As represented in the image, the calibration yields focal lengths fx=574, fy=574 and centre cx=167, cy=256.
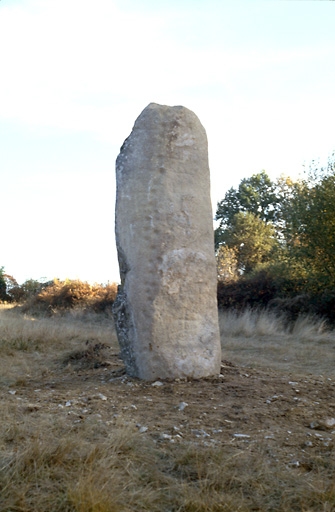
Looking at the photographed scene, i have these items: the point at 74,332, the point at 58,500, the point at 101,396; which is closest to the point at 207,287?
the point at 101,396

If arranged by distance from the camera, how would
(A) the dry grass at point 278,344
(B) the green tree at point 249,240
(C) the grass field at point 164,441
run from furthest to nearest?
(B) the green tree at point 249,240, (A) the dry grass at point 278,344, (C) the grass field at point 164,441

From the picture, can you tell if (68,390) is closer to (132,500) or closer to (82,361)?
(82,361)

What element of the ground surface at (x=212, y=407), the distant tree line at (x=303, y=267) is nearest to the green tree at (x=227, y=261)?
the distant tree line at (x=303, y=267)

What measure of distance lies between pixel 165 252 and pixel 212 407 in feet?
6.33

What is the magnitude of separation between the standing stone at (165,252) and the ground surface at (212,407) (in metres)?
0.37

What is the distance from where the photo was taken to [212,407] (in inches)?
229

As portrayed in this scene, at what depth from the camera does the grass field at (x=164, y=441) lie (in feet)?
11.6

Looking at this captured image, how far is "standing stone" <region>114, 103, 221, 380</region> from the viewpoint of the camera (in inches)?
266

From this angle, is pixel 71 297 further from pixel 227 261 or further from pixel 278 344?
pixel 278 344

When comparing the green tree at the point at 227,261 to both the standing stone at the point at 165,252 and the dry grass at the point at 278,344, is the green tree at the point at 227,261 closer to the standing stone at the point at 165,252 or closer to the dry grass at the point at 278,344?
the dry grass at the point at 278,344

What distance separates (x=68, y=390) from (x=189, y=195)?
2.74m

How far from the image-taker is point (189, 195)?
707cm

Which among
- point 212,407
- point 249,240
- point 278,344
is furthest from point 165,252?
point 249,240

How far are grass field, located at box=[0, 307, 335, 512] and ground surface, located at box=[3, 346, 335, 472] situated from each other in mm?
12
